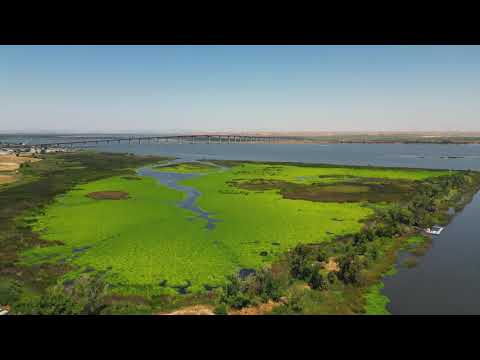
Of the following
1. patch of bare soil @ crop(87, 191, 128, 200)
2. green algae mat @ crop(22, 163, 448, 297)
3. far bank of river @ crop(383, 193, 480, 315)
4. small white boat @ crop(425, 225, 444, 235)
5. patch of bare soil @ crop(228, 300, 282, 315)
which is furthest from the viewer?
patch of bare soil @ crop(87, 191, 128, 200)

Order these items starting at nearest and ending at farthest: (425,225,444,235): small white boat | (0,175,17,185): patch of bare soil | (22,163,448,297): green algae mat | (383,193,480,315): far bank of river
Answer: (383,193,480,315): far bank of river < (22,163,448,297): green algae mat < (425,225,444,235): small white boat < (0,175,17,185): patch of bare soil

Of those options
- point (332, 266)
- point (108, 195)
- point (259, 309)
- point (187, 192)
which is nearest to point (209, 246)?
point (332, 266)

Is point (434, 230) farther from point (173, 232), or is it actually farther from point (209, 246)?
point (173, 232)

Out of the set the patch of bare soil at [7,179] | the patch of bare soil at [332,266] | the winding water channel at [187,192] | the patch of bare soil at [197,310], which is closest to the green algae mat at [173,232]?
the winding water channel at [187,192]

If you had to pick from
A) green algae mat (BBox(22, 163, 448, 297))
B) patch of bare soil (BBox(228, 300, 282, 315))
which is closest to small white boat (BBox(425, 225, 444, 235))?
green algae mat (BBox(22, 163, 448, 297))

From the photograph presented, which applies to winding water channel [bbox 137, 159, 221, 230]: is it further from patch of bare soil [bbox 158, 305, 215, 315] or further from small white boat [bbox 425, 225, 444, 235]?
small white boat [bbox 425, 225, 444, 235]
